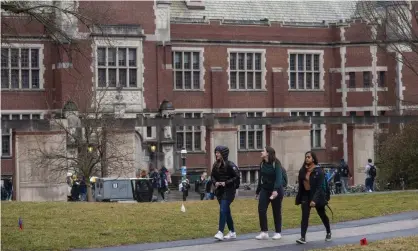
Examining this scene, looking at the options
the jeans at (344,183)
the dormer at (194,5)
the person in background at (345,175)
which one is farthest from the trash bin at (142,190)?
the dormer at (194,5)

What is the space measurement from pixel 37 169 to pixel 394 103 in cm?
2829

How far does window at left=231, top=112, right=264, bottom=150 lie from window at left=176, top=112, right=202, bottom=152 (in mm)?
2165

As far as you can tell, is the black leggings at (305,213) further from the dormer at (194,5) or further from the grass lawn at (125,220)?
the dormer at (194,5)

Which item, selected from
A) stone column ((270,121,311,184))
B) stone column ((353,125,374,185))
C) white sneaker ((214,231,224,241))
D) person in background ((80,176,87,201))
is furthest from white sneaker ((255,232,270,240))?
stone column ((353,125,374,185))

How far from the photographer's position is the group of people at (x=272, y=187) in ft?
67.4

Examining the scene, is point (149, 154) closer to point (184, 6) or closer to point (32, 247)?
point (184, 6)

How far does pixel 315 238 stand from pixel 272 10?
4610 cm

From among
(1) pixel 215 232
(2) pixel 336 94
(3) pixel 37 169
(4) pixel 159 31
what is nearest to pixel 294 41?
(2) pixel 336 94

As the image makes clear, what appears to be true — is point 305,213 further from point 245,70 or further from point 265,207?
point 245,70

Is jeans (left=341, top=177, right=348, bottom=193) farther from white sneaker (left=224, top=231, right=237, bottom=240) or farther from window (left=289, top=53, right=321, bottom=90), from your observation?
white sneaker (left=224, top=231, right=237, bottom=240)

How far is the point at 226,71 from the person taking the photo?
61594 mm

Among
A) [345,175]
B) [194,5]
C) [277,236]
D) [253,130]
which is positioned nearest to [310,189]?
[277,236]

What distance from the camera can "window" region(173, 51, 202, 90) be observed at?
60.5 m

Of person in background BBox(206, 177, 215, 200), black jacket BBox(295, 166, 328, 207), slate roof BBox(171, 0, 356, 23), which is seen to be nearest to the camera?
black jacket BBox(295, 166, 328, 207)
